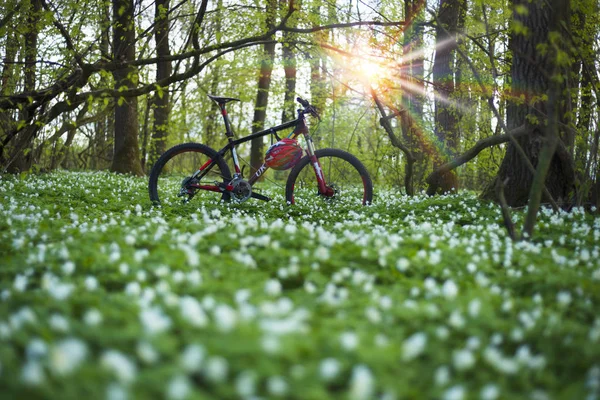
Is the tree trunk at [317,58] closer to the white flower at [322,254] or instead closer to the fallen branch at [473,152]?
the fallen branch at [473,152]

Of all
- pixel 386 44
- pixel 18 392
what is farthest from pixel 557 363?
pixel 386 44

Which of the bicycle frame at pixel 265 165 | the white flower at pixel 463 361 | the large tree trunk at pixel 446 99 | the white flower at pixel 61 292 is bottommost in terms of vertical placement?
the white flower at pixel 463 361

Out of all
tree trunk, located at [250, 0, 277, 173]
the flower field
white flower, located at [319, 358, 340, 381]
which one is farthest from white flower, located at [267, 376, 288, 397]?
A: tree trunk, located at [250, 0, 277, 173]

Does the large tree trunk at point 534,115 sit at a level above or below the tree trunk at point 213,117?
below

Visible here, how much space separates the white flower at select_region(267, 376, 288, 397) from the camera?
5.82 ft

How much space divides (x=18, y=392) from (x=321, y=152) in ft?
21.4

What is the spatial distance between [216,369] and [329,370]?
0.44m

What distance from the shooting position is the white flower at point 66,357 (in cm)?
173

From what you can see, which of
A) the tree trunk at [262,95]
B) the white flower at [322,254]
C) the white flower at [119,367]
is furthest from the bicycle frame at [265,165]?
the tree trunk at [262,95]

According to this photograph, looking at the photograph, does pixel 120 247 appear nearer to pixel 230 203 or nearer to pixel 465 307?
pixel 465 307

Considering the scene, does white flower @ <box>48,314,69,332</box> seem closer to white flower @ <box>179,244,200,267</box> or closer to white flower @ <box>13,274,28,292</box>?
white flower @ <box>13,274,28,292</box>

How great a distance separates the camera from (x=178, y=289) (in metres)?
2.89

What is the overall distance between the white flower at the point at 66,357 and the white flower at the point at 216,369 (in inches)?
19.5

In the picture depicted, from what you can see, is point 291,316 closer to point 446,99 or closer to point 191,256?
point 191,256
